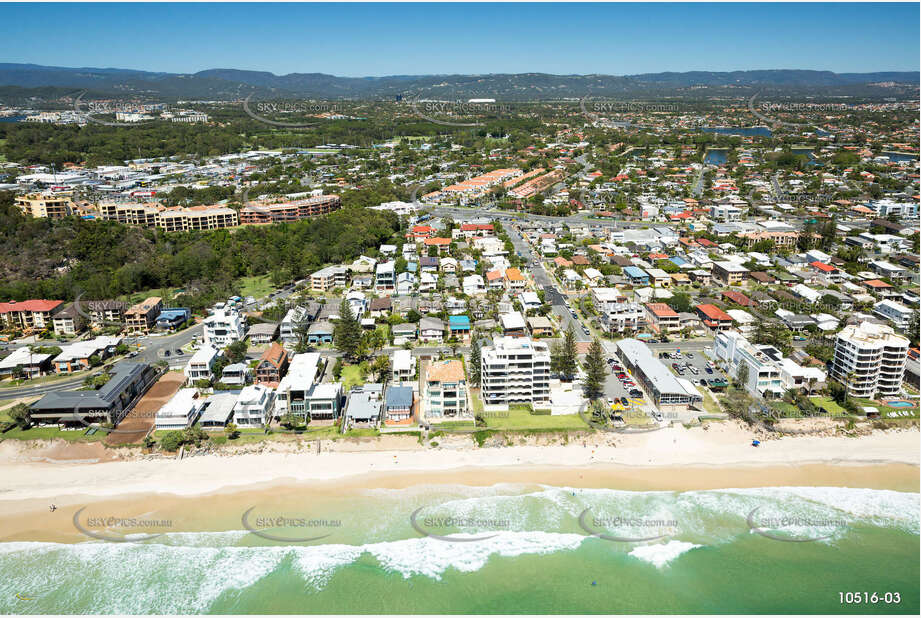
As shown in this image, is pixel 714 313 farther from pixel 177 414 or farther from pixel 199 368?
pixel 177 414

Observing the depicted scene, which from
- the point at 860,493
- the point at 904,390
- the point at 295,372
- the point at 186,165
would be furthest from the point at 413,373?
the point at 186,165

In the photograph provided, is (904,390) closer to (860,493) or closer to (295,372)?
(860,493)

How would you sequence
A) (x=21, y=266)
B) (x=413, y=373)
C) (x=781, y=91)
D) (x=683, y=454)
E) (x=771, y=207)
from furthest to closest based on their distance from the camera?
(x=781, y=91)
(x=771, y=207)
(x=21, y=266)
(x=413, y=373)
(x=683, y=454)

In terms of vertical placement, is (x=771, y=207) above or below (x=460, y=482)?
above

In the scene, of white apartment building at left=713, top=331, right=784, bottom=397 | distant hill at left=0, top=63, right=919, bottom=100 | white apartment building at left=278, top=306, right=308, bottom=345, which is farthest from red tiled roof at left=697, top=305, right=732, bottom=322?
A: distant hill at left=0, top=63, right=919, bottom=100

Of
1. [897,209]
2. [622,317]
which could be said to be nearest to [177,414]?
[622,317]

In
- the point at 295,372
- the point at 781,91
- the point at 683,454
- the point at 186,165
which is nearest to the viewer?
the point at 683,454

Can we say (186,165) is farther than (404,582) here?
Yes
